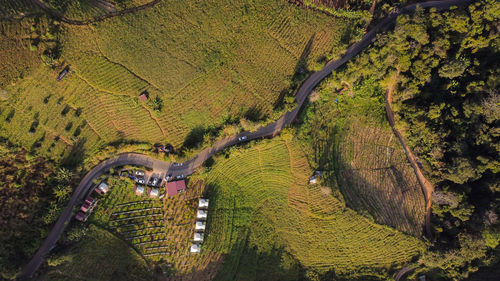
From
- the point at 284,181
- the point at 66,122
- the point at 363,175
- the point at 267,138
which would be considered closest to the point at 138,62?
the point at 66,122

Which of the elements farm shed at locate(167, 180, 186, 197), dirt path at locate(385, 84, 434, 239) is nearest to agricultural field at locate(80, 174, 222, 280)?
farm shed at locate(167, 180, 186, 197)

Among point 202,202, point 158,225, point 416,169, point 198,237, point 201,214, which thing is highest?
point 416,169

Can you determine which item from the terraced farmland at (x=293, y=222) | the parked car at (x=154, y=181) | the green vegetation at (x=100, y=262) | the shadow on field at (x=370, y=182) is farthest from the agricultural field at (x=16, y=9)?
the shadow on field at (x=370, y=182)

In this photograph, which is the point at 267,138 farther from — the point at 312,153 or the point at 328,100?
the point at 328,100

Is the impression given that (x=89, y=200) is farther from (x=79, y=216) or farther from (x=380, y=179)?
(x=380, y=179)

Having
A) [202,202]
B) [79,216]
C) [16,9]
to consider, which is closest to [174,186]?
[202,202]
